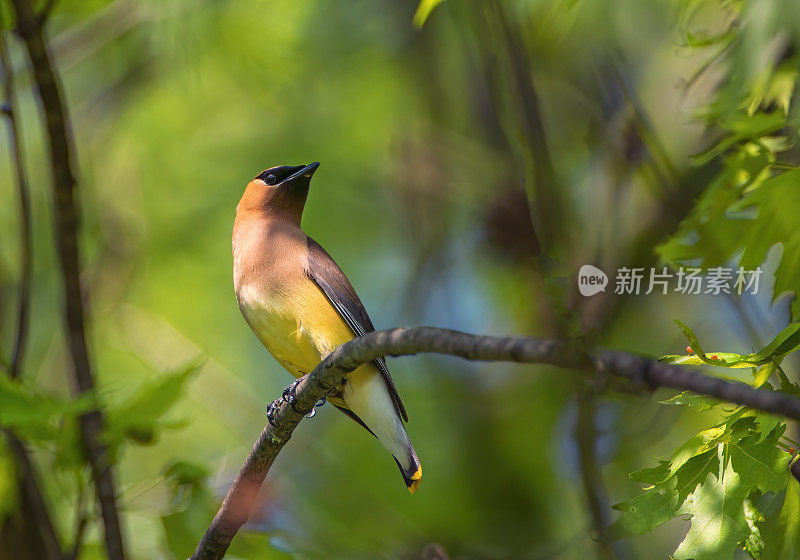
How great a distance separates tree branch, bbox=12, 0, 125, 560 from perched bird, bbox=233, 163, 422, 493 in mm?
655

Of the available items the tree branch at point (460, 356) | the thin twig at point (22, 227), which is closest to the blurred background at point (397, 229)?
the thin twig at point (22, 227)

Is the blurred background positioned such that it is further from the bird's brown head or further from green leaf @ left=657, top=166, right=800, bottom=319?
the bird's brown head

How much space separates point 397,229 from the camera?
695cm

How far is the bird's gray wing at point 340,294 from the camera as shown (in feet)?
10.8

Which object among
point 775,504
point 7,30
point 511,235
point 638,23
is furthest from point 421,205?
point 775,504

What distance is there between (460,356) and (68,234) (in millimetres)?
2370

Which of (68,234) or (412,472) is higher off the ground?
(68,234)

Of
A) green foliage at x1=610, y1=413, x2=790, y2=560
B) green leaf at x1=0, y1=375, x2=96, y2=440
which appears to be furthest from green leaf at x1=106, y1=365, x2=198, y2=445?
green foliage at x1=610, y1=413, x2=790, y2=560

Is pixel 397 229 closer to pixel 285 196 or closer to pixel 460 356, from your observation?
pixel 285 196

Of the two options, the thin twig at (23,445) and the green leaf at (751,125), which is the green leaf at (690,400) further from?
the thin twig at (23,445)

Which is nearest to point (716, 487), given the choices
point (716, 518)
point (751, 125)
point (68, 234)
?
point (716, 518)

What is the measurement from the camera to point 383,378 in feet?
11.2

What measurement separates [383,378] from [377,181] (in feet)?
11.6

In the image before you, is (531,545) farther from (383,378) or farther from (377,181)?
(377,181)
